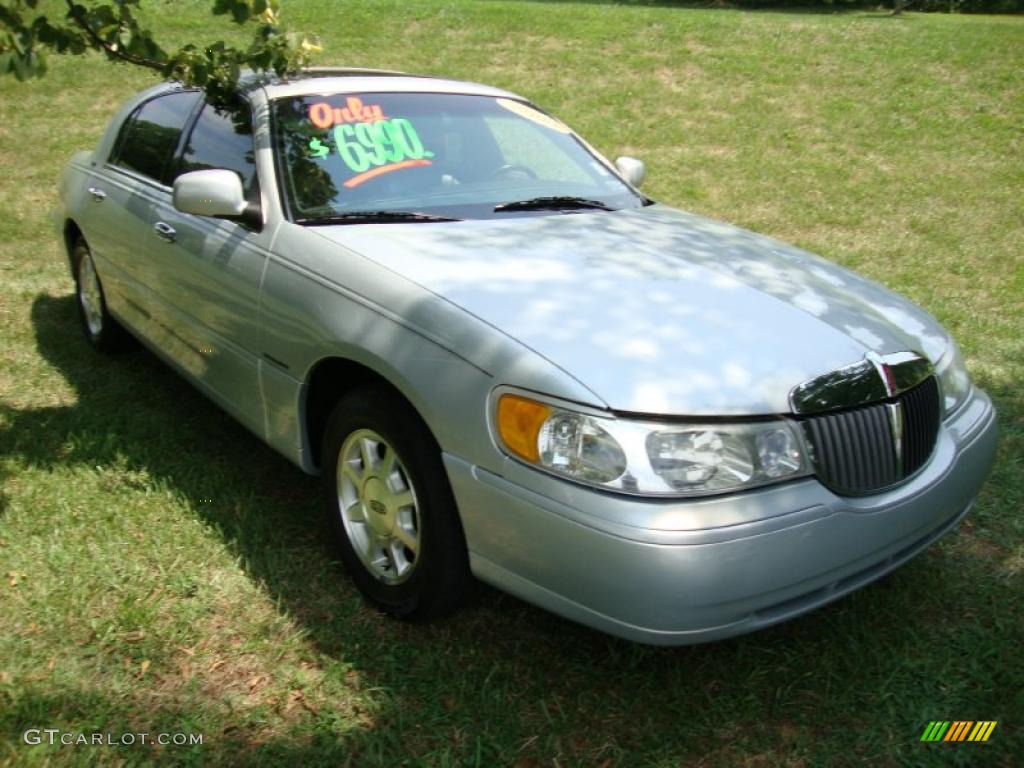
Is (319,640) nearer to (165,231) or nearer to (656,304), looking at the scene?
(656,304)

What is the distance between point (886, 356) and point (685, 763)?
4.21 ft

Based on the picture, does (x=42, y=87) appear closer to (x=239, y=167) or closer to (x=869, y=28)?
(x=239, y=167)

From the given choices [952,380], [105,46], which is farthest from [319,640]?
[105,46]

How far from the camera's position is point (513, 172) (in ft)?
13.0

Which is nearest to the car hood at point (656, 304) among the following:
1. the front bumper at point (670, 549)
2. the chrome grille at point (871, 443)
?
the chrome grille at point (871, 443)

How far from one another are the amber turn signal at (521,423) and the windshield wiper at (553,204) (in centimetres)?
134

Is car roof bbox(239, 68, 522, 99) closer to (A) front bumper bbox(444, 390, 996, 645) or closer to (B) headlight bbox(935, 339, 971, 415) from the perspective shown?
(A) front bumper bbox(444, 390, 996, 645)

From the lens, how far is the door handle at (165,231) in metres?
3.94

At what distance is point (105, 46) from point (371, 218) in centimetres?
156

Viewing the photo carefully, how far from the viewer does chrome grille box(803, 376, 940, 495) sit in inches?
98.3

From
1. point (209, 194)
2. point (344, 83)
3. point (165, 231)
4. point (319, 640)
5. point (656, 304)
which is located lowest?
point (319, 640)

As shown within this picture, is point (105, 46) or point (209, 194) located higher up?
point (105, 46)

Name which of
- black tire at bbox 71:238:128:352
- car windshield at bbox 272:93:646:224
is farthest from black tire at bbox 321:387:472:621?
black tire at bbox 71:238:128:352

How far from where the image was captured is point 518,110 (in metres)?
4.43
